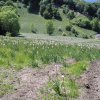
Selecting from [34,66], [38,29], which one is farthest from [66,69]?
[38,29]

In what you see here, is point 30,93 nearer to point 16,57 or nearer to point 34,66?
point 34,66

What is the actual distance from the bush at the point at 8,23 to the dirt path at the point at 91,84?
92617mm

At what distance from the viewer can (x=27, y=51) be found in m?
21.0

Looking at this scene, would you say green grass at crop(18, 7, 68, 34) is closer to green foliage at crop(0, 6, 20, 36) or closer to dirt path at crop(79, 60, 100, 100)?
green foliage at crop(0, 6, 20, 36)

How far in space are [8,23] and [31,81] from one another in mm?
100105

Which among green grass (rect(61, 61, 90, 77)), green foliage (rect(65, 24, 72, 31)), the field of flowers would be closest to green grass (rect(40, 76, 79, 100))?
the field of flowers

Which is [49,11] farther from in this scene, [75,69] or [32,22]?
[75,69]

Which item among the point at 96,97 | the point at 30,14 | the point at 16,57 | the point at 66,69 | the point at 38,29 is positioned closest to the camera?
the point at 96,97

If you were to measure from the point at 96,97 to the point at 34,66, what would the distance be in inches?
206

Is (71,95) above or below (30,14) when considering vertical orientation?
above

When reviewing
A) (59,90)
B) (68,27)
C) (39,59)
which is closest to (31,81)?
(59,90)

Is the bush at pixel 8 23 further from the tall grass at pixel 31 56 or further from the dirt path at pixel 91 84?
the dirt path at pixel 91 84

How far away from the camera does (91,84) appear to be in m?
14.7

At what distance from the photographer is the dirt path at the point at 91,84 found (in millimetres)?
13239
